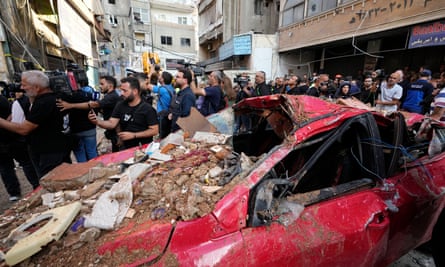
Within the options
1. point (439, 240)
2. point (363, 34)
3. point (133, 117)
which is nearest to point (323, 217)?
point (439, 240)

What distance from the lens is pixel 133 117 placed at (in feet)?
9.67

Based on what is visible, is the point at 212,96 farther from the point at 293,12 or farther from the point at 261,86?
the point at 293,12

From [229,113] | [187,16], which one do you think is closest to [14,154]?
[229,113]

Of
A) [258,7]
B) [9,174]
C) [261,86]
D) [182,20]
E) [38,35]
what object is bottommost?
[9,174]

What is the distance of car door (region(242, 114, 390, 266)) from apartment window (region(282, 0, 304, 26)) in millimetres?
13041

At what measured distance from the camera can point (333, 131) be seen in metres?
1.53

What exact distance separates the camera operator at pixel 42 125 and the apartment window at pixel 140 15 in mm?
33387

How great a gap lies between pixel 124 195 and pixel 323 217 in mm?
1342

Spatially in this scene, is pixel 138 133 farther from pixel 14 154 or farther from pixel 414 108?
pixel 414 108

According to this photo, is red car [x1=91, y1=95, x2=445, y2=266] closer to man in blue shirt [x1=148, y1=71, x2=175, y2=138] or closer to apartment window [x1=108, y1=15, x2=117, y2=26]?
man in blue shirt [x1=148, y1=71, x2=175, y2=138]

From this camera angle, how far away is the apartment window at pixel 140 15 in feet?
98.5

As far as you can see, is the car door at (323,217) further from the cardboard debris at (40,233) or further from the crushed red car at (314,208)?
the cardboard debris at (40,233)

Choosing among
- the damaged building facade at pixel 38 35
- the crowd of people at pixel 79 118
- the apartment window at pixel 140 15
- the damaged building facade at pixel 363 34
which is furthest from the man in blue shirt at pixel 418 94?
the apartment window at pixel 140 15

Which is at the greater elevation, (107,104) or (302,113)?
(302,113)
